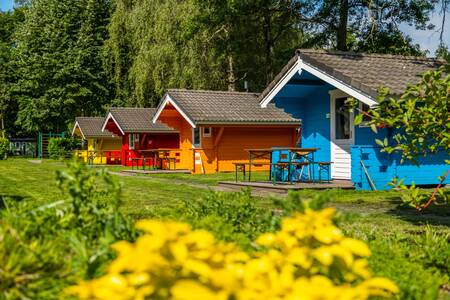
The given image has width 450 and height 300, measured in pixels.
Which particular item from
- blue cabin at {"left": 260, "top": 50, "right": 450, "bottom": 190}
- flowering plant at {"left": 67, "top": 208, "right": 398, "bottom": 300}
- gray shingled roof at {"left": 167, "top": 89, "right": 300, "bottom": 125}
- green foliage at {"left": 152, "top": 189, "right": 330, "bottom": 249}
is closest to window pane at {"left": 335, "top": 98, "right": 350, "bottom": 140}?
blue cabin at {"left": 260, "top": 50, "right": 450, "bottom": 190}

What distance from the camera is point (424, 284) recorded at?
11.9ft

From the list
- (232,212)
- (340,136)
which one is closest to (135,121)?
(340,136)

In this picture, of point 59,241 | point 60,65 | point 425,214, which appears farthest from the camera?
point 60,65

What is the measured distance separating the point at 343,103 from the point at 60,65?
36209 millimetres

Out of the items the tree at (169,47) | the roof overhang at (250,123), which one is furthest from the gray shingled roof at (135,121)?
the roof overhang at (250,123)

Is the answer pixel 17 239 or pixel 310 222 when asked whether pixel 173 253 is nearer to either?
pixel 310 222

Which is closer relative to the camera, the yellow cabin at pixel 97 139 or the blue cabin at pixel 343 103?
the blue cabin at pixel 343 103

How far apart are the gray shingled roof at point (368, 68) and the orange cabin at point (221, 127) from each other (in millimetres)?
7235

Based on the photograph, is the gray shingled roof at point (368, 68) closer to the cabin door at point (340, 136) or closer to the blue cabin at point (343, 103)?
the blue cabin at point (343, 103)

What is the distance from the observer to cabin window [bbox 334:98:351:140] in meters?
16.5

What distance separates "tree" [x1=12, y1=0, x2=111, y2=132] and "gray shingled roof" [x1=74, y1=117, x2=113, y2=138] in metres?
5.62

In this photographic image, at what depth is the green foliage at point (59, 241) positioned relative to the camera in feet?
9.83

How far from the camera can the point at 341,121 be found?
16766 mm

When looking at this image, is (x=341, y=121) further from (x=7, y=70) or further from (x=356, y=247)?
(x=7, y=70)
